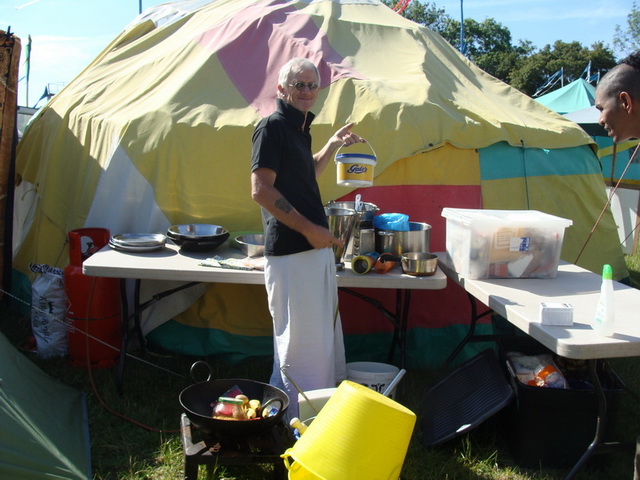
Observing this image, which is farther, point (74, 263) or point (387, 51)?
point (387, 51)

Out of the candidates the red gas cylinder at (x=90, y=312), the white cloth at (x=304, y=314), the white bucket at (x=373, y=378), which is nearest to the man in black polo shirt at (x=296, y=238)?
the white cloth at (x=304, y=314)

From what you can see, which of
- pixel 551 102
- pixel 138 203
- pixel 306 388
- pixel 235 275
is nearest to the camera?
pixel 306 388

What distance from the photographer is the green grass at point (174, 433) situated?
3.00m

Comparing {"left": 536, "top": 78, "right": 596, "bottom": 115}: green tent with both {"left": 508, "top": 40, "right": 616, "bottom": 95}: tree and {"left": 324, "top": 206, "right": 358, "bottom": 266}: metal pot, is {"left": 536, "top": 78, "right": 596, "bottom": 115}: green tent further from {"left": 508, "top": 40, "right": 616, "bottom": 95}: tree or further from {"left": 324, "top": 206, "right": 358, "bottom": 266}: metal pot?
{"left": 508, "top": 40, "right": 616, "bottom": 95}: tree

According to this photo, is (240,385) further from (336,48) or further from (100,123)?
(336,48)

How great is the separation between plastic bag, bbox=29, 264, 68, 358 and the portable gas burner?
6.14 ft

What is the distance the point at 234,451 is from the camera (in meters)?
2.80

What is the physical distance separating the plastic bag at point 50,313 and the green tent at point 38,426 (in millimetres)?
822

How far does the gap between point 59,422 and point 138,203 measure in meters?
1.84

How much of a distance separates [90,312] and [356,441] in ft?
8.09

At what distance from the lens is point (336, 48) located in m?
4.96

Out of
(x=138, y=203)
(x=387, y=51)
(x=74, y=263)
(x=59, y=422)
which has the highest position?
(x=387, y=51)

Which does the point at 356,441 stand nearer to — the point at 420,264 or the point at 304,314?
the point at 304,314

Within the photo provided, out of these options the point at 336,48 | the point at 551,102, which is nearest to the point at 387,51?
the point at 336,48
